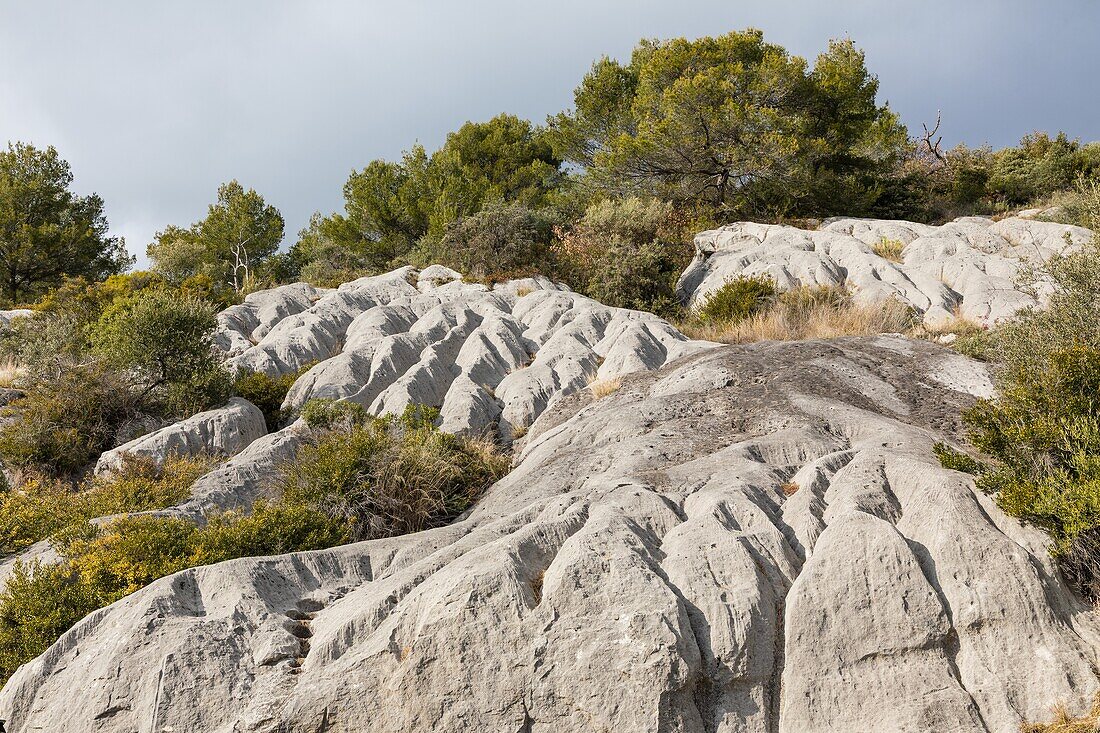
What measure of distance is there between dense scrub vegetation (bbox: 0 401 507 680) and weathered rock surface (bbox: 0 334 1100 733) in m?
1.32

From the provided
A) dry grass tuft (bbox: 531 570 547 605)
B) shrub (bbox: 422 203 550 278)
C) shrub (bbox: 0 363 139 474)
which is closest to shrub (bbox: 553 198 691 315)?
shrub (bbox: 422 203 550 278)

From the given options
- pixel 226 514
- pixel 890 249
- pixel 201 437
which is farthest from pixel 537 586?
pixel 890 249

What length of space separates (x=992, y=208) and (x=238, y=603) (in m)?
39.5

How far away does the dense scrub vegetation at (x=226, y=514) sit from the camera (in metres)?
7.36

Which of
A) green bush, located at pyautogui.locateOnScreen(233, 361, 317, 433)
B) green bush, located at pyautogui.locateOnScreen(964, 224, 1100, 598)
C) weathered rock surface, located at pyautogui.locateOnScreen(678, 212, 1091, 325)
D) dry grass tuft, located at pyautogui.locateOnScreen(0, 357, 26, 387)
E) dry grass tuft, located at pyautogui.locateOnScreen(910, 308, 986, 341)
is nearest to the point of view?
green bush, located at pyautogui.locateOnScreen(964, 224, 1100, 598)

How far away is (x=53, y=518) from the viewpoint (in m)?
10.1

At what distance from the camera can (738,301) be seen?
19547 millimetres

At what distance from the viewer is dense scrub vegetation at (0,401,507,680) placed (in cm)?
736

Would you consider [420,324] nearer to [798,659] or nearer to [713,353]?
[713,353]

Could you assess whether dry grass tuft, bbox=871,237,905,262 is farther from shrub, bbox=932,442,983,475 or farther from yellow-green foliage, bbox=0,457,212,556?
yellow-green foliage, bbox=0,457,212,556

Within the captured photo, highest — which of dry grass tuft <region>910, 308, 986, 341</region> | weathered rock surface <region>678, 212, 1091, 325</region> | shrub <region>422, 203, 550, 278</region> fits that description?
shrub <region>422, 203, 550, 278</region>

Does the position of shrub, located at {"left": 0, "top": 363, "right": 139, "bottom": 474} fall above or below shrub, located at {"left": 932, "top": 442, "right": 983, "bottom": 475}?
above

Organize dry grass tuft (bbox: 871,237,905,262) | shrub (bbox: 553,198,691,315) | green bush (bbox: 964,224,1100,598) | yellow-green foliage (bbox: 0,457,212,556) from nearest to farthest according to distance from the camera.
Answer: green bush (bbox: 964,224,1100,598), yellow-green foliage (bbox: 0,457,212,556), shrub (bbox: 553,198,691,315), dry grass tuft (bbox: 871,237,905,262)

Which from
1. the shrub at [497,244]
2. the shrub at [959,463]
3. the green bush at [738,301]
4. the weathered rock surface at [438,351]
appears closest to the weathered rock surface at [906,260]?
the green bush at [738,301]
